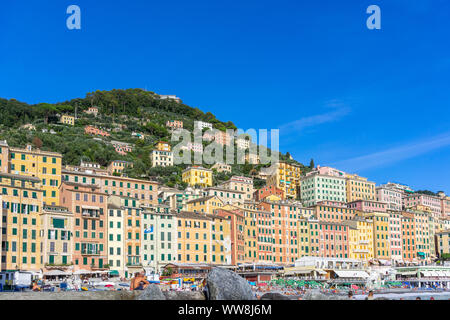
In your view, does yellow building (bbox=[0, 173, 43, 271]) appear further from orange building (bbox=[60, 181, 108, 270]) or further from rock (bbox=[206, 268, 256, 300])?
rock (bbox=[206, 268, 256, 300])

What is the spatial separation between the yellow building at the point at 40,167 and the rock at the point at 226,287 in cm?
6546

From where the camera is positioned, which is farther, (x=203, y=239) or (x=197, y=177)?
(x=197, y=177)

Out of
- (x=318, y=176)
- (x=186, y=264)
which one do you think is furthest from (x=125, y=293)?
(x=318, y=176)

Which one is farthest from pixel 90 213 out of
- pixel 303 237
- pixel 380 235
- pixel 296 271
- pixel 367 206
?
pixel 367 206

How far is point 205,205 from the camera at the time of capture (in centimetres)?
10488

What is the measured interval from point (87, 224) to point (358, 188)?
98291mm

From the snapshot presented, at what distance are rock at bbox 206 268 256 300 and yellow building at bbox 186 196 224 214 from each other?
8193 cm

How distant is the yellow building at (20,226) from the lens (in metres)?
67.3

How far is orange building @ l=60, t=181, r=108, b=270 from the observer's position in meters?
74.8

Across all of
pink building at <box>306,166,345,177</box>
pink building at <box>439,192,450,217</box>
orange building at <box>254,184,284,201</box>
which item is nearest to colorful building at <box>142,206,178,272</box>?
orange building at <box>254,184,284,201</box>

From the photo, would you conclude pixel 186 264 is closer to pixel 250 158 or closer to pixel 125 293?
pixel 125 293

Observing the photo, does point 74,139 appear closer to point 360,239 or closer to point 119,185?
point 119,185

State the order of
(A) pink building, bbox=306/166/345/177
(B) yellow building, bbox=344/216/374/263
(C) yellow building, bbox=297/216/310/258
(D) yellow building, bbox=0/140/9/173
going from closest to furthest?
(D) yellow building, bbox=0/140/9/173
(C) yellow building, bbox=297/216/310/258
(B) yellow building, bbox=344/216/374/263
(A) pink building, bbox=306/166/345/177
